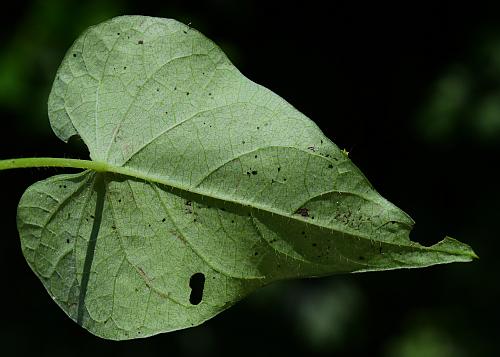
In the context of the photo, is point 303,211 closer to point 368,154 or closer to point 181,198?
point 181,198

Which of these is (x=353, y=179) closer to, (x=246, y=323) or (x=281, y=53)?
(x=281, y=53)

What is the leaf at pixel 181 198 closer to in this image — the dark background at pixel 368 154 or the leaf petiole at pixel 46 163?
the leaf petiole at pixel 46 163

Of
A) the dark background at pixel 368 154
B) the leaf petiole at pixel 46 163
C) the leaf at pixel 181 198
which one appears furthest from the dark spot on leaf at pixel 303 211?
the dark background at pixel 368 154

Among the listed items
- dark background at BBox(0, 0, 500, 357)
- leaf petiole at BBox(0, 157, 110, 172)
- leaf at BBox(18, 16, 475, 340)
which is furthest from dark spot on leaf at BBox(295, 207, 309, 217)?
dark background at BBox(0, 0, 500, 357)

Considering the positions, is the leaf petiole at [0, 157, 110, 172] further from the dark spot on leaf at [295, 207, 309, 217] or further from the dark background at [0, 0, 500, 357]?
the dark background at [0, 0, 500, 357]

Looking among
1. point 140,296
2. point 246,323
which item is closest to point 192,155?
point 140,296

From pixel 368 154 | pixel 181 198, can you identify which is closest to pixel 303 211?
pixel 181 198

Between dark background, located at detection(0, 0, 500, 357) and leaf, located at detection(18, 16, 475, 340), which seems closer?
leaf, located at detection(18, 16, 475, 340)

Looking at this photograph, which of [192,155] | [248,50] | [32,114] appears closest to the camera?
[192,155]
